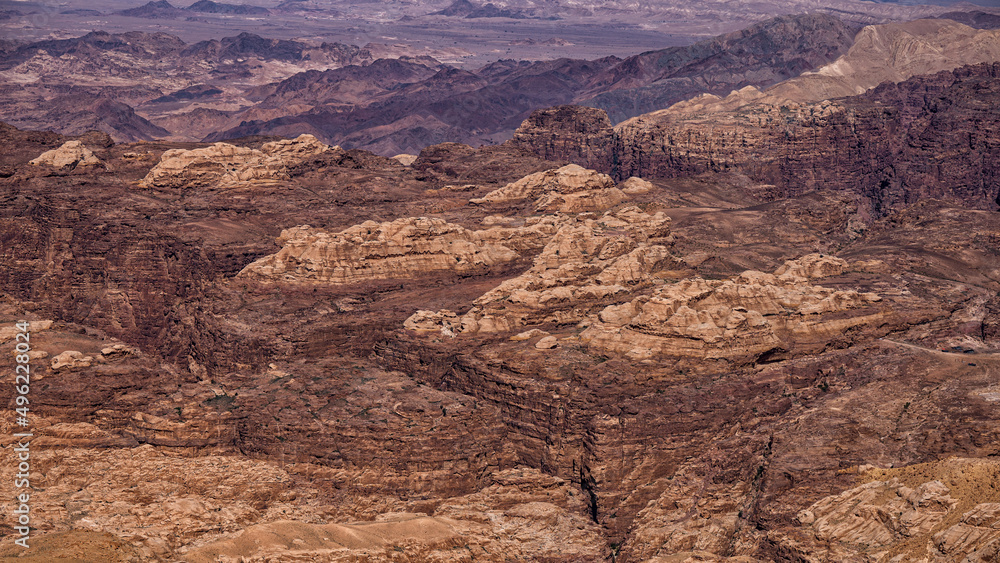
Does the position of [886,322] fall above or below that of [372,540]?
above

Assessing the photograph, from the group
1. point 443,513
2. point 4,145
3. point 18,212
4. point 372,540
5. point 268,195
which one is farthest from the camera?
point 4,145

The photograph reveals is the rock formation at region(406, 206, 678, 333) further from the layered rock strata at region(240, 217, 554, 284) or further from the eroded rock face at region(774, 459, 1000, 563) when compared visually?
the eroded rock face at region(774, 459, 1000, 563)

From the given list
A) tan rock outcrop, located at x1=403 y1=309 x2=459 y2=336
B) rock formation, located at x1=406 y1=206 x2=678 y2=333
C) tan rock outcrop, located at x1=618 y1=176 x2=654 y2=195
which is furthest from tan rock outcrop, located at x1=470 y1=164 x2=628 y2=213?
tan rock outcrop, located at x1=403 y1=309 x2=459 y2=336

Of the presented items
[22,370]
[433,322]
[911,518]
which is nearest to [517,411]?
[433,322]

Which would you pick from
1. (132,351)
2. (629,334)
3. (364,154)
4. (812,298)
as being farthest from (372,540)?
(364,154)

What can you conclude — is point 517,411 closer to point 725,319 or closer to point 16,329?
point 725,319

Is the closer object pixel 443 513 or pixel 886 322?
pixel 443 513

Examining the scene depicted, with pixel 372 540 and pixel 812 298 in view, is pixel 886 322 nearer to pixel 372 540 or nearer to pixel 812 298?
pixel 812 298
